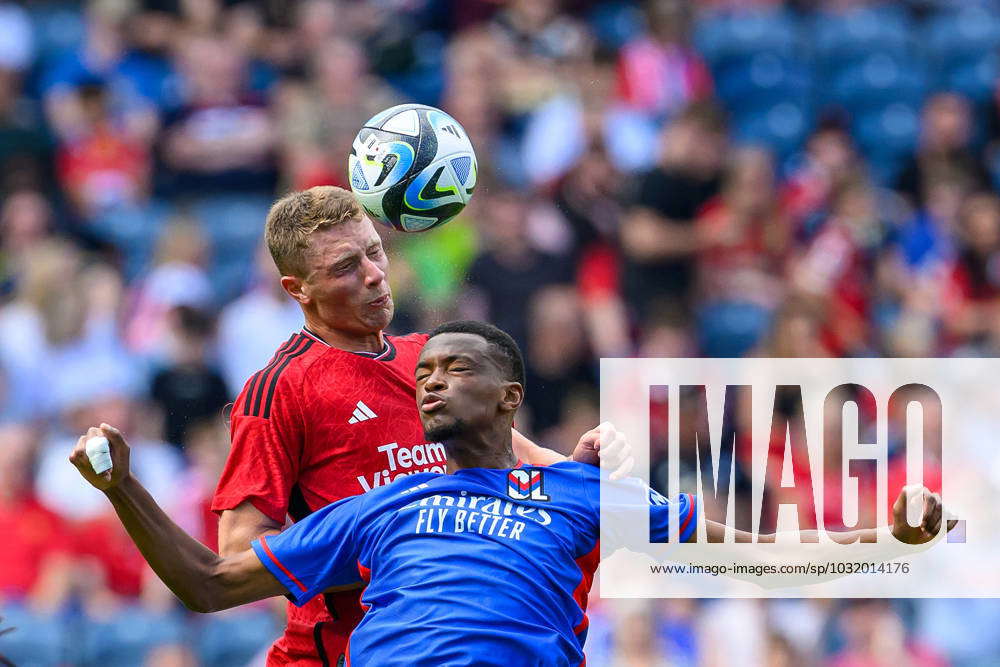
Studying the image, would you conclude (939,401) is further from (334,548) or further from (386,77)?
(334,548)

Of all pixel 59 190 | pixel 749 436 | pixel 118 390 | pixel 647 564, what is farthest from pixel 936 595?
pixel 59 190

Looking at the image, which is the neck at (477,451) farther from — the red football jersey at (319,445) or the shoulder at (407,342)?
the shoulder at (407,342)

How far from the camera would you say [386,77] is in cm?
1227

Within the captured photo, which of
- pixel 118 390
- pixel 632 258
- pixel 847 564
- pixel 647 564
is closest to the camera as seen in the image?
pixel 847 564

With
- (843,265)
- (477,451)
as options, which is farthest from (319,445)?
(843,265)

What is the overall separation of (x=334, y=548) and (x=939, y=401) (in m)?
6.40

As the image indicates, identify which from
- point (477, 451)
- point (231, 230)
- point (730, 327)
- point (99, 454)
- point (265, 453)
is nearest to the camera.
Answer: point (99, 454)

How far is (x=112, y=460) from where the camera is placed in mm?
4598

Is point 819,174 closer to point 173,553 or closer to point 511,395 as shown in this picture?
point 511,395

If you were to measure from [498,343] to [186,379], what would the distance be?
5560 millimetres

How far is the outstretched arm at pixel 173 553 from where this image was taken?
182 inches

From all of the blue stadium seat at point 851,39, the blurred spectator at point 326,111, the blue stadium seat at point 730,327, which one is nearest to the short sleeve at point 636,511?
the blue stadium seat at point 730,327

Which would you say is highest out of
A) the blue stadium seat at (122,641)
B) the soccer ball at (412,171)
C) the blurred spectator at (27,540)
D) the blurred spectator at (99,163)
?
the blurred spectator at (99,163)

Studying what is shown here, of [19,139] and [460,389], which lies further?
[19,139]
